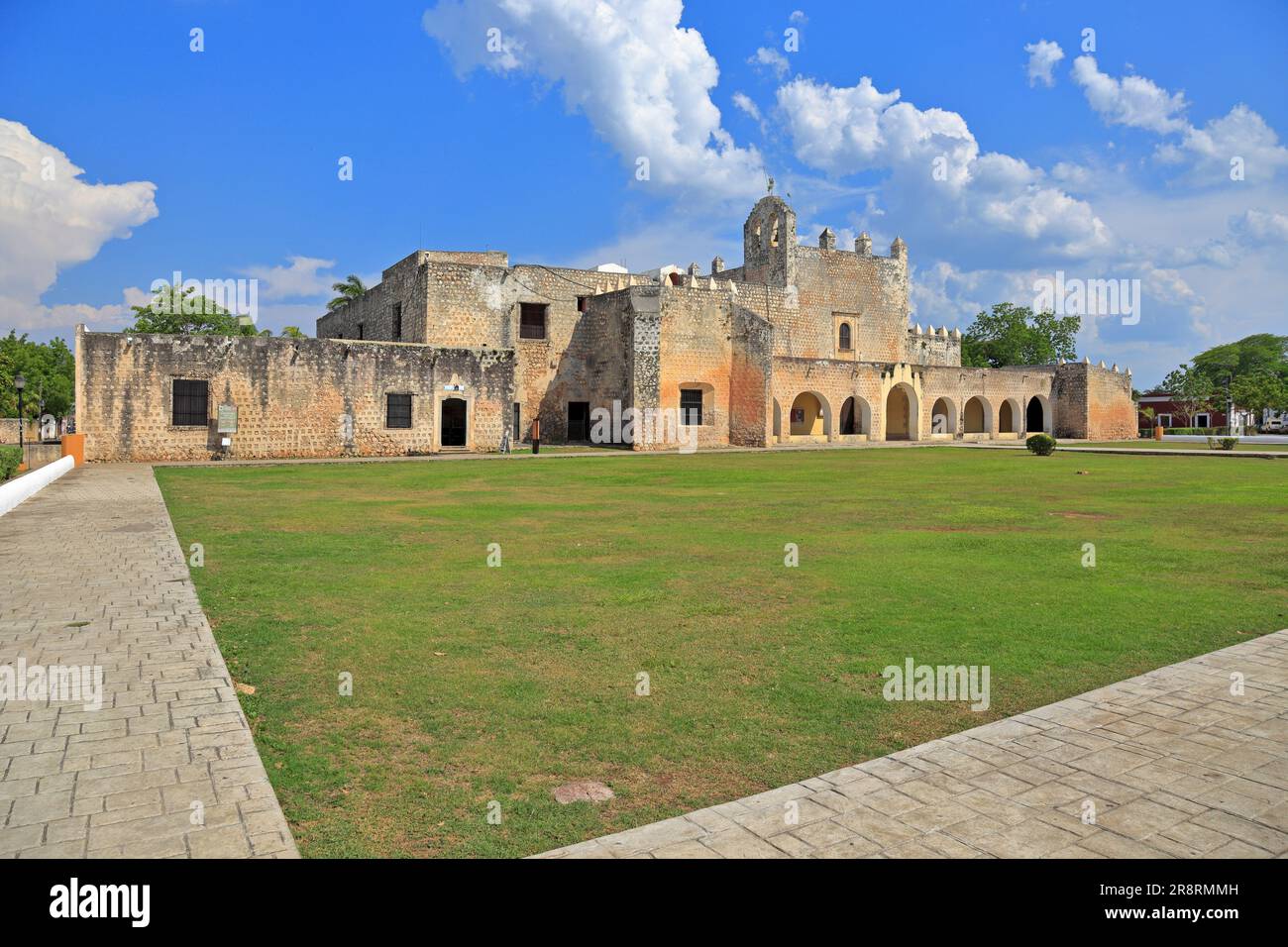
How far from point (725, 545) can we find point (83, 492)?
13.4 meters

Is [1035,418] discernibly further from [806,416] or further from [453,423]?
[453,423]

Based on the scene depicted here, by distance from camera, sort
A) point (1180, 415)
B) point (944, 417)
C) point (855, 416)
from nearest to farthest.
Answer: point (855, 416) → point (944, 417) → point (1180, 415)

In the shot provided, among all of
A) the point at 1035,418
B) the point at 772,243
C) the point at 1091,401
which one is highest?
Result: the point at 772,243

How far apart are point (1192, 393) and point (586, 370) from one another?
5537 cm

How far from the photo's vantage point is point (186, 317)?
60.9 meters

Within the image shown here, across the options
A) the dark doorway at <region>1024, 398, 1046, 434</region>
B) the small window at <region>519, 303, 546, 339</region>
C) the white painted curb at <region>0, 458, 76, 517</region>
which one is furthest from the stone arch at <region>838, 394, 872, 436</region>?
the white painted curb at <region>0, 458, 76, 517</region>

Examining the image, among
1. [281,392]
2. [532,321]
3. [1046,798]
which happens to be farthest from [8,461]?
[532,321]

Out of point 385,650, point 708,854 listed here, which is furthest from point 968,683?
point 385,650

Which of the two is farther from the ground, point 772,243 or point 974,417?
point 772,243

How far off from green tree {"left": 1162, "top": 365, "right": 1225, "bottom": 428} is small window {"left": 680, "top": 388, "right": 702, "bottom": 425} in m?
48.7

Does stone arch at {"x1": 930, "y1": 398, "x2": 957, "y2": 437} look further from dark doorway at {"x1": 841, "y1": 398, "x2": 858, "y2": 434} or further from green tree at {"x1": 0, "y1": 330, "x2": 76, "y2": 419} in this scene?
green tree at {"x1": 0, "y1": 330, "x2": 76, "y2": 419}

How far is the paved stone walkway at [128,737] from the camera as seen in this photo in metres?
3.02

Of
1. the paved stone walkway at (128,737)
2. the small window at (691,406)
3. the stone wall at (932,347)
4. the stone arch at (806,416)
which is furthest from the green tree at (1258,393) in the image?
the paved stone walkway at (128,737)

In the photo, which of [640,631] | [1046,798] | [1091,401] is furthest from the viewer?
[1091,401]
